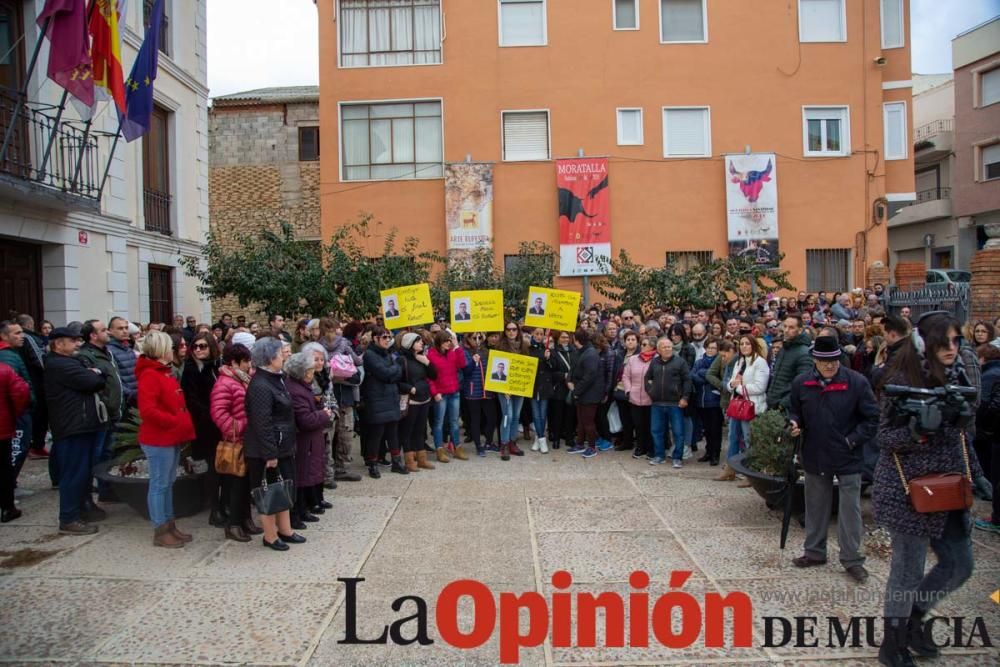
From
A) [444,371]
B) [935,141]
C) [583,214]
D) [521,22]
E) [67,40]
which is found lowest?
[444,371]

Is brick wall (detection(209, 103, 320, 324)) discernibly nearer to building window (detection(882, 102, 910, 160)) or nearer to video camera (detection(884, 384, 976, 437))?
building window (detection(882, 102, 910, 160))

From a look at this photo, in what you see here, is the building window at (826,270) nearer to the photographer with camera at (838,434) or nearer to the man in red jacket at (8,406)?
the photographer with camera at (838,434)

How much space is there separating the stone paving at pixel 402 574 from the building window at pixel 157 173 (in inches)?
352

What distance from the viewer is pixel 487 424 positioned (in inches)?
411

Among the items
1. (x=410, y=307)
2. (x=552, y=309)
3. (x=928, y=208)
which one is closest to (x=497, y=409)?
(x=552, y=309)

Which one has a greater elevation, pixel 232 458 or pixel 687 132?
pixel 687 132

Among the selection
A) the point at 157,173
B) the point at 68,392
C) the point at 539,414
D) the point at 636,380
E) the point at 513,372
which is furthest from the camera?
the point at 157,173

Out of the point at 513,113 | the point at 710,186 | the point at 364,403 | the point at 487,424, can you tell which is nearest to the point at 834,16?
the point at 710,186

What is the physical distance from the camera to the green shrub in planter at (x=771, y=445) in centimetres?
647

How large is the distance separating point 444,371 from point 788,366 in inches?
172

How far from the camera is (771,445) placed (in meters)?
6.51

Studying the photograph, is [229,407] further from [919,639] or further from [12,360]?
[919,639]

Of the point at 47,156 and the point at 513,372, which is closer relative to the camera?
the point at 513,372

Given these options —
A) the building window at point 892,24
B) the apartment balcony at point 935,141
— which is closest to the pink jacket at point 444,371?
the building window at point 892,24
